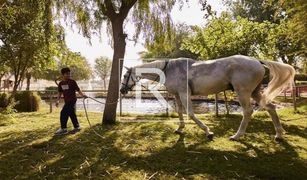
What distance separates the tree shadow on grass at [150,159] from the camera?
5.01m

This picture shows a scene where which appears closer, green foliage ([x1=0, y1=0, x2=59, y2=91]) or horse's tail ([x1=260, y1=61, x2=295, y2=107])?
horse's tail ([x1=260, y1=61, x2=295, y2=107])

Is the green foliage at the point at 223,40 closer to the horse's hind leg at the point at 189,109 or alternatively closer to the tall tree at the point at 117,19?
the tall tree at the point at 117,19

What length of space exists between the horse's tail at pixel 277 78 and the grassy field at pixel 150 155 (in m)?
1.10

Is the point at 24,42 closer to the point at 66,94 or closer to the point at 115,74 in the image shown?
the point at 115,74

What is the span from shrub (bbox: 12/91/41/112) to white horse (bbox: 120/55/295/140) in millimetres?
12360

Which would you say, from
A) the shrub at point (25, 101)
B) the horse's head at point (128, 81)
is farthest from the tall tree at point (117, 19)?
the shrub at point (25, 101)

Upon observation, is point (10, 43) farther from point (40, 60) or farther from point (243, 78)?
point (243, 78)

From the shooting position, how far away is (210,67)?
24.6 ft

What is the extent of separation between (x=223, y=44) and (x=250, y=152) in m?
8.45

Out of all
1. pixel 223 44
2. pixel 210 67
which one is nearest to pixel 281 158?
pixel 210 67

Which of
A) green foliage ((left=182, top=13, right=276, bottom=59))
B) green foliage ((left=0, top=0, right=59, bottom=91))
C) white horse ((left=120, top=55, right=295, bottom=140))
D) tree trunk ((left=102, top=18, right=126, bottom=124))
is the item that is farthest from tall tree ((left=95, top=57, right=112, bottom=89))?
white horse ((left=120, top=55, right=295, bottom=140))

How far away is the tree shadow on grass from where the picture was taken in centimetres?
501

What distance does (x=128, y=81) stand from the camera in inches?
334

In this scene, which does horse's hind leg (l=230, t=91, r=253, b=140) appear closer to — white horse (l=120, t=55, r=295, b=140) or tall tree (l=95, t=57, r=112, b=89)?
white horse (l=120, t=55, r=295, b=140)
